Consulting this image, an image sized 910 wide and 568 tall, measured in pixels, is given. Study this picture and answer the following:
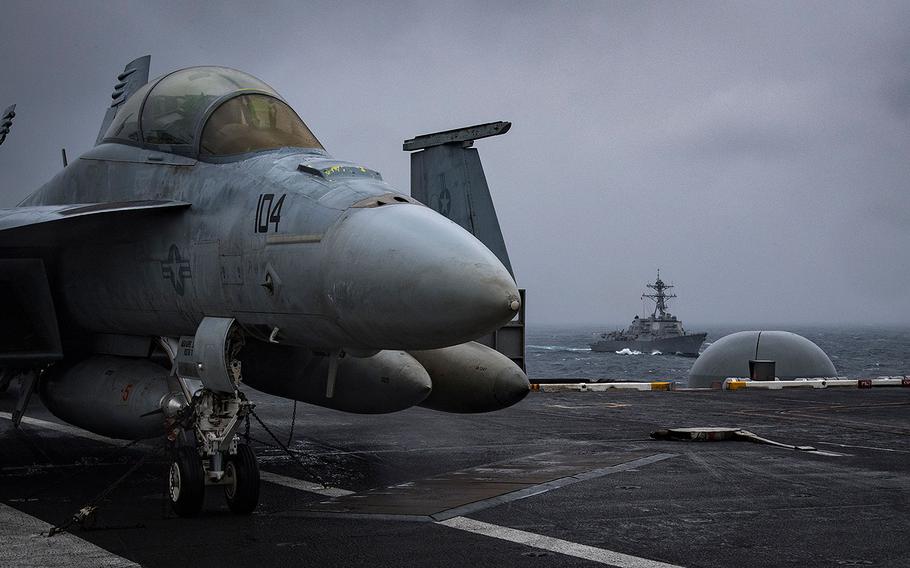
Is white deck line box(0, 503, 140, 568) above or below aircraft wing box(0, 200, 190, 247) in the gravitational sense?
below

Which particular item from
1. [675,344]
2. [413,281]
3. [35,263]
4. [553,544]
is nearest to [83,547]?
[413,281]

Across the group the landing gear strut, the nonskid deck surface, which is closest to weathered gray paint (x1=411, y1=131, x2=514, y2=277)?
the nonskid deck surface

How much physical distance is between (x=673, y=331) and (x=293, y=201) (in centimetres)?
12978

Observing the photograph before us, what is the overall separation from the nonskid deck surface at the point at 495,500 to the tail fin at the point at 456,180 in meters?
3.18

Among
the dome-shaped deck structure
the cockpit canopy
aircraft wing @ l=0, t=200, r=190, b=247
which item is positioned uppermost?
the cockpit canopy

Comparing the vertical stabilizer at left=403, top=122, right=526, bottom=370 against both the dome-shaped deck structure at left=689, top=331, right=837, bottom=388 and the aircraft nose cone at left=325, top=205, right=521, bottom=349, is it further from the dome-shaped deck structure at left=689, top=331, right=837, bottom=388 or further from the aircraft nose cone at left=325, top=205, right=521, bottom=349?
the dome-shaped deck structure at left=689, top=331, right=837, bottom=388

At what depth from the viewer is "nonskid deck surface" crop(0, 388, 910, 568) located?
6605 millimetres

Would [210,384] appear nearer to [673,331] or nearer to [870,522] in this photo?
[870,522]

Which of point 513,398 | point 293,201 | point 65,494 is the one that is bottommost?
point 65,494

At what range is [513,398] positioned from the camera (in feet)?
37.2

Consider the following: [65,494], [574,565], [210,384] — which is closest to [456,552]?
[574,565]

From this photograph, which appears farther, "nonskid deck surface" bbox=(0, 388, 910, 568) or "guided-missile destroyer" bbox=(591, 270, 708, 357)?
"guided-missile destroyer" bbox=(591, 270, 708, 357)

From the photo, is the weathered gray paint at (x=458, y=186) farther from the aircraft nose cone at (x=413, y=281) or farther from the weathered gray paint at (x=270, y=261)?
the aircraft nose cone at (x=413, y=281)

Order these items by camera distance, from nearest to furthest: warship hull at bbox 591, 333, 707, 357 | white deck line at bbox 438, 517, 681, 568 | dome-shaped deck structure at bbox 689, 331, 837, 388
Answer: white deck line at bbox 438, 517, 681, 568, dome-shaped deck structure at bbox 689, 331, 837, 388, warship hull at bbox 591, 333, 707, 357
